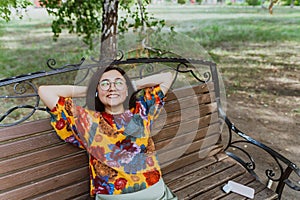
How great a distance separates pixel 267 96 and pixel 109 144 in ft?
14.6

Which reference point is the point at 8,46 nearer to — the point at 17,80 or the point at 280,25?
the point at 17,80

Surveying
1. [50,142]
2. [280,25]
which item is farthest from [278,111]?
[280,25]

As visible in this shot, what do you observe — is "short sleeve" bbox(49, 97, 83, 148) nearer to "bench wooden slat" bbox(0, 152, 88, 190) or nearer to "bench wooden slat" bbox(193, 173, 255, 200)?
"bench wooden slat" bbox(0, 152, 88, 190)

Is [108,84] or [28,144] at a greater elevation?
[108,84]

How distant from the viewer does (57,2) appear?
4.44m

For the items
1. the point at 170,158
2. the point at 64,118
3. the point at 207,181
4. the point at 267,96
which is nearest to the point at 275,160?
the point at 207,181

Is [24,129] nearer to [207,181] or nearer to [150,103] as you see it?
[150,103]

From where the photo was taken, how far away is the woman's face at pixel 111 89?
187 centimetres

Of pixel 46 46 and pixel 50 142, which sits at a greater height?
pixel 50 142

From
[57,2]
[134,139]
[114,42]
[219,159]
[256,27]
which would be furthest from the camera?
[256,27]

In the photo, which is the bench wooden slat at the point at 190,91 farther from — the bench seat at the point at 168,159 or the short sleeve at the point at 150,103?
the short sleeve at the point at 150,103

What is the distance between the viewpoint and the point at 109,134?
1875mm

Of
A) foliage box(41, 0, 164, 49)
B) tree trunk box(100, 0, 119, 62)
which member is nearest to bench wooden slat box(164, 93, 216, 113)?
tree trunk box(100, 0, 119, 62)

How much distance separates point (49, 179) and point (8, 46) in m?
9.02
